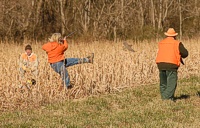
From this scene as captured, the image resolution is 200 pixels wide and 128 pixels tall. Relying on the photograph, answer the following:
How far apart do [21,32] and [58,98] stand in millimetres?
21220

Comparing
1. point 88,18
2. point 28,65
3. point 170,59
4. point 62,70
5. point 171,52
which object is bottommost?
point 62,70

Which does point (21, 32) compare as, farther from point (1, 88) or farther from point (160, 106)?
point (160, 106)

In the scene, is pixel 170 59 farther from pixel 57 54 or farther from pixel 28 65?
pixel 28 65

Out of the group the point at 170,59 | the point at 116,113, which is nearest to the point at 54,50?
the point at 170,59

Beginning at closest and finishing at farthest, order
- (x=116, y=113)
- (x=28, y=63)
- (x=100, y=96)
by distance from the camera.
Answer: (x=116, y=113), (x=100, y=96), (x=28, y=63)

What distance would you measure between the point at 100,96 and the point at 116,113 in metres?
2.28

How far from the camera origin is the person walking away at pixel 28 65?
10.7 m

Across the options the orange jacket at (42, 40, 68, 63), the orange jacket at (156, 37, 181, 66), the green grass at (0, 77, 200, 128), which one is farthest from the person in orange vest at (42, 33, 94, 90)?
the orange jacket at (156, 37, 181, 66)

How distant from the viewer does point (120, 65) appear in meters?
13.6

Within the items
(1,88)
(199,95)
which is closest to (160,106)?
(199,95)

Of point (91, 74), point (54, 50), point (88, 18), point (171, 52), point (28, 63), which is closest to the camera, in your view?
point (171, 52)

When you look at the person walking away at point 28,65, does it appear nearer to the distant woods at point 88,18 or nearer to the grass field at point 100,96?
the grass field at point 100,96

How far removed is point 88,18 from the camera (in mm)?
34875

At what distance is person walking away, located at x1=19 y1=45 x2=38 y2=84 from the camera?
423 inches
